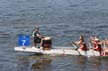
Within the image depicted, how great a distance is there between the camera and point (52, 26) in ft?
153

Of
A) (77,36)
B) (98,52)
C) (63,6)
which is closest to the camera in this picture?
(98,52)

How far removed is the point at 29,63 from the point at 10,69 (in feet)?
6.73

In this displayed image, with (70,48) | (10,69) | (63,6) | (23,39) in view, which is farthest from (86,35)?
(63,6)

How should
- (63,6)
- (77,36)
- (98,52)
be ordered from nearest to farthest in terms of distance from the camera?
1. (98,52)
2. (77,36)
3. (63,6)

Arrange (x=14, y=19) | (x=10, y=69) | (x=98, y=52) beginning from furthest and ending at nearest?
1. (x=14, y=19)
2. (x=98, y=52)
3. (x=10, y=69)

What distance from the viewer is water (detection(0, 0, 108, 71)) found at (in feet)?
108

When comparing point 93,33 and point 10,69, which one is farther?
point 93,33

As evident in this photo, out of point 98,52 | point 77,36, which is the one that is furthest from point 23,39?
point 77,36

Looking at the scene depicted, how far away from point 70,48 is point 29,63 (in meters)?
4.04

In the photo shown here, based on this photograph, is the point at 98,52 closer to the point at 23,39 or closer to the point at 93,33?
the point at 23,39

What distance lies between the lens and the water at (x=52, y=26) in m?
33.1

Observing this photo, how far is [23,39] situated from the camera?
34.7 meters

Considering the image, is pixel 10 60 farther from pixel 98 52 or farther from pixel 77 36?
pixel 77 36

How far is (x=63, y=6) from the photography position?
59875 millimetres
